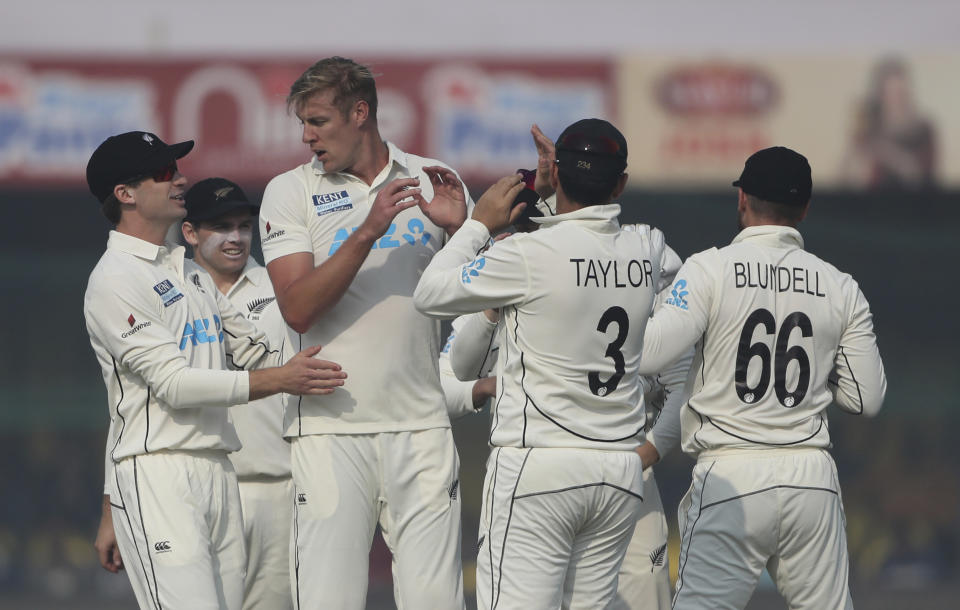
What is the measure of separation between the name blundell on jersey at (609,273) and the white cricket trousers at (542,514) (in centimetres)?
52

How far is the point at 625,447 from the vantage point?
4.25 m

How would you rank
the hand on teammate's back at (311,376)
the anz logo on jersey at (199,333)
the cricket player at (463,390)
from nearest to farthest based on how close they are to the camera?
the hand on teammate's back at (311,376)
the anz logo on jersey at (199,333)
the cricket player at (463,390)

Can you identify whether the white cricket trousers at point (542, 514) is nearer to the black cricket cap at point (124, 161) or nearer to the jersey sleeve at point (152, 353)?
the jersey sleeve at point (152, 353)

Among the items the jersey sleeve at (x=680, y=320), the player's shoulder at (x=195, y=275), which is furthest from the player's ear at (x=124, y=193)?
the jersey sleeve at (x=680, y=320)

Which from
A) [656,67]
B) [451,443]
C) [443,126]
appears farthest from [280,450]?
[656,67]

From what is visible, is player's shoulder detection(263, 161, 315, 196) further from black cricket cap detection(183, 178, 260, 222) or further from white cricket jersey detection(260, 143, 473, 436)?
black cricket cap detection(183, 178, 260, 222)

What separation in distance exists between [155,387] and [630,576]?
1.99 m

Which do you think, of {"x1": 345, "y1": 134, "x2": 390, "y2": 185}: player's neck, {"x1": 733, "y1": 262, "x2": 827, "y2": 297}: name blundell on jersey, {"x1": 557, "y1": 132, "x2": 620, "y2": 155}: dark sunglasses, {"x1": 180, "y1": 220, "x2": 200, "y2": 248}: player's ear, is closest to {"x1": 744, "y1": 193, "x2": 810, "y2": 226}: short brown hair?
{"x1": 733, "y1": 262, "x2": 827, "y2": 297}: name blundell on jersey

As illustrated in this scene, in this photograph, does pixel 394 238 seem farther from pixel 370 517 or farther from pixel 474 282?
pixel 370 517

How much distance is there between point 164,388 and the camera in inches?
169

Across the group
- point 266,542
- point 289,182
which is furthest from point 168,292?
point 266,542

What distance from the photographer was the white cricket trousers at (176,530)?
168 inches

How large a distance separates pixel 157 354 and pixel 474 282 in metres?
1.05

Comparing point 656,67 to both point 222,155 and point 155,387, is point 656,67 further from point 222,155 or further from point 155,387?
point 155,387
